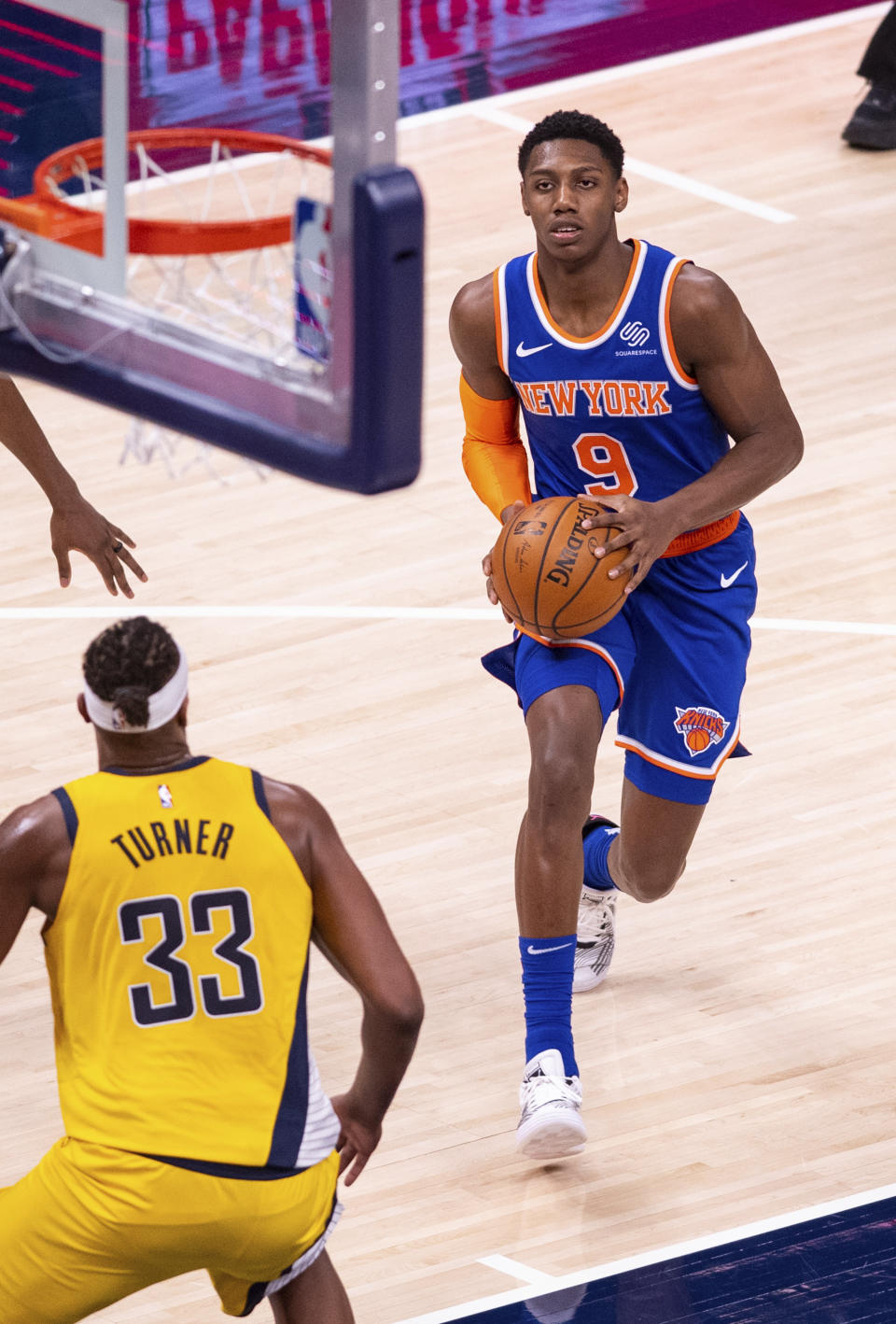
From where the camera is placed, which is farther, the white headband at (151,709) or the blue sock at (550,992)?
the blue sock at (550,992)

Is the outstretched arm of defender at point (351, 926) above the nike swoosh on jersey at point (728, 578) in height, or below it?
above

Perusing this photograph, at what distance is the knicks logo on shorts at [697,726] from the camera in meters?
5.68

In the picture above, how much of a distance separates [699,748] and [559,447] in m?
Result: 0.75

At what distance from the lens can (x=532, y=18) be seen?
1379 centimetres

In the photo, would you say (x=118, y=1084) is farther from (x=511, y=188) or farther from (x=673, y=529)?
(x=511, y=188)

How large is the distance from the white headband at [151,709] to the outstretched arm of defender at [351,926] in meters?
0.20

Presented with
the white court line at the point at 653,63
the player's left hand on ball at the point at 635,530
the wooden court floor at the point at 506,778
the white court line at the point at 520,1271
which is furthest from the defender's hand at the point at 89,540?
the white court line at the point at 653,63

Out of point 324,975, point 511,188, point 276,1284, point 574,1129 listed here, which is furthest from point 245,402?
point 511,188

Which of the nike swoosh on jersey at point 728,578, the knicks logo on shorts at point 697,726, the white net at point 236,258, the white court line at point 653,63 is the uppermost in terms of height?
the white net at point 236,258

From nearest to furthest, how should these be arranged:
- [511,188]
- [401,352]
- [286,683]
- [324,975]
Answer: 1. [401,352]
2. [324,975]
3. [286,683]
4. [511,188]

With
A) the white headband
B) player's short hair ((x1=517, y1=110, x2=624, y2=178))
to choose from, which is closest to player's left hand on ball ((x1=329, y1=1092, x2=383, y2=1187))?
the white headband

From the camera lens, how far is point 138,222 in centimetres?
424

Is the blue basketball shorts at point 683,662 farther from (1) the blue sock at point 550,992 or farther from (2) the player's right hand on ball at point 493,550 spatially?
(1) the blue sock at point 550,992

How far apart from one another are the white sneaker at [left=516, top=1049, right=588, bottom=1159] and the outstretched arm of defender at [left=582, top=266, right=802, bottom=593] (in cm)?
103
